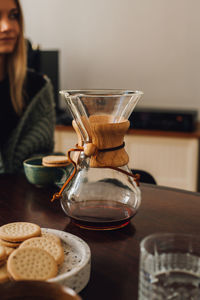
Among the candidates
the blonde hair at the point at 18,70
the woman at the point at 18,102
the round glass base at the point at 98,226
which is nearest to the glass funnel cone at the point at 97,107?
the round glass base at the point at 98,226

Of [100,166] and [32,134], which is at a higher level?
[100,166]

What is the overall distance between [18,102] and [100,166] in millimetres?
1049

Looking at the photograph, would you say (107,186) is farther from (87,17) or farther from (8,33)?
(87,17)

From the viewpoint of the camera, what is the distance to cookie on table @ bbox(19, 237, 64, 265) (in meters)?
0.62

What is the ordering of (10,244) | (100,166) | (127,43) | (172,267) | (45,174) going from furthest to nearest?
(127,43) → (45,174) → (100,166) → (10,244) → (172,267)

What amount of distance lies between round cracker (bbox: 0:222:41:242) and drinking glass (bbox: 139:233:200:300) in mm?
233

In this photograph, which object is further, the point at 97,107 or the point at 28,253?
the point at 97,107

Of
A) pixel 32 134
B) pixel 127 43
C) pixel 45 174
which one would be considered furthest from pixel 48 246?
pixel 127 43

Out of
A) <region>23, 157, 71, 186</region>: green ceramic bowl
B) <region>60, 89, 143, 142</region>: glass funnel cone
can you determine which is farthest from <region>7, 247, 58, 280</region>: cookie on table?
<region>23, 157, 71, 186</region>: green ceramic bowl

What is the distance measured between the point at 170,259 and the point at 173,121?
82.1 inches

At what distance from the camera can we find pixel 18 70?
5.90 ft

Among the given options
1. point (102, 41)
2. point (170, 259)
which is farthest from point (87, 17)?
point (170, 259)

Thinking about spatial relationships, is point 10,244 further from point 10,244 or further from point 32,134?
point 32,134

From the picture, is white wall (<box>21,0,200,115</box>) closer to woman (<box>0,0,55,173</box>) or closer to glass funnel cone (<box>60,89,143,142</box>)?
woman (<box>0,0,55,173</box>)
